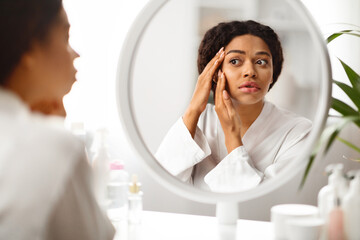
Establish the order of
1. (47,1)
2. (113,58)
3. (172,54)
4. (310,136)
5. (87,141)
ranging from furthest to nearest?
(113,58)
(87,141)
(172,54)
(310,136)
(47,1)

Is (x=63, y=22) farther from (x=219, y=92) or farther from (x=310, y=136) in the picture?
(x=310, y=136)

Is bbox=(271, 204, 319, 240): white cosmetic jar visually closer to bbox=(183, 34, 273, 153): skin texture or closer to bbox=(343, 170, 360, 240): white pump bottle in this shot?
bbox=(343, 170, 360, 240): white pump bottle

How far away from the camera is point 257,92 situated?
30.9 inches

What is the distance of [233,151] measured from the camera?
2.69 feet

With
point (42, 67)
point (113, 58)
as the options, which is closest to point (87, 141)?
point (113, 58)

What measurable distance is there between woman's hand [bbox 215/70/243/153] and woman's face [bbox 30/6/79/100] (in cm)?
32

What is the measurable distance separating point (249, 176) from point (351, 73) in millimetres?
308

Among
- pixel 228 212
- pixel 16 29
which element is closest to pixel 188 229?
pixel 228 212

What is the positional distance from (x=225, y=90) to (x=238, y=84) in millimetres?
31

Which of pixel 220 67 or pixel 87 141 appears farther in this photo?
pixel 87 141

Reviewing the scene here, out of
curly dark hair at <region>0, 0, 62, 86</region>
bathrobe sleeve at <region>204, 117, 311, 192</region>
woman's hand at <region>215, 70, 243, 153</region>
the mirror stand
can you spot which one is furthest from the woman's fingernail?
curly dark hair at <region>0, 0, 62, 86</region>

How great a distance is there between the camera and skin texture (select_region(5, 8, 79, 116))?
61 cm

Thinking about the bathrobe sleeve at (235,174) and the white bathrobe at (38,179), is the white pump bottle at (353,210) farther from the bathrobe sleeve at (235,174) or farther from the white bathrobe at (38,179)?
the white bathrobe at (38,179)

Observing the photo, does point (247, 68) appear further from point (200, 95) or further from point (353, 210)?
point (353, 210)
